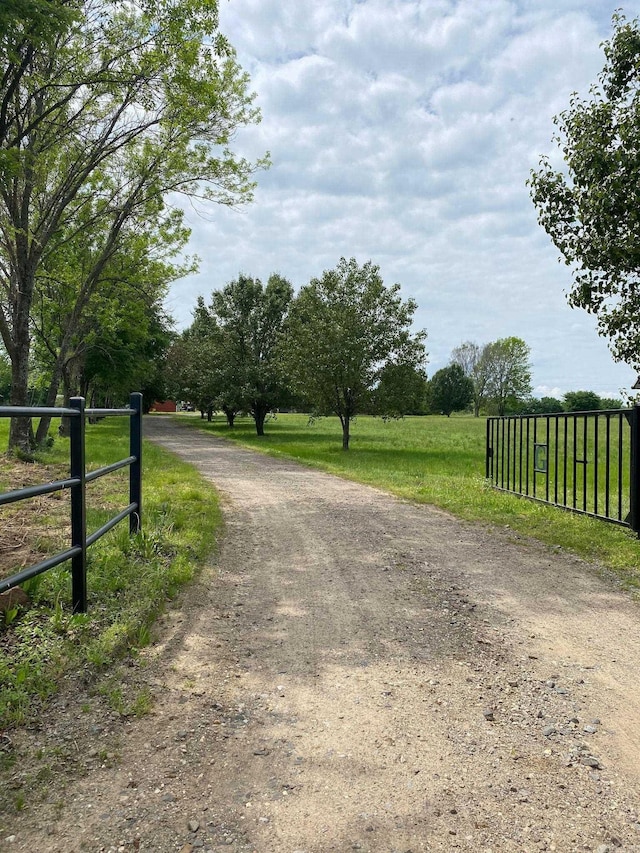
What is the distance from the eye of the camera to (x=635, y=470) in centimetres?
689

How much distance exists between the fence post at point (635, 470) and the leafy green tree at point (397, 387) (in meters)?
15.1

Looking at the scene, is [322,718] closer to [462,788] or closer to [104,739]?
[462,788]

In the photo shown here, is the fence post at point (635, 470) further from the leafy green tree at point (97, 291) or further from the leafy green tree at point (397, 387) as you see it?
the leafy green tree at point (397, 387)

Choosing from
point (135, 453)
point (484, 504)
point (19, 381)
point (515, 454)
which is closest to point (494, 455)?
point (515, 454)

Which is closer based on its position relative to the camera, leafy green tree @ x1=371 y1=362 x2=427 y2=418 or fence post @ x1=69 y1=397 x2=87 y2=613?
fence post @ x1=69 y1=397 x2=87 y2=613

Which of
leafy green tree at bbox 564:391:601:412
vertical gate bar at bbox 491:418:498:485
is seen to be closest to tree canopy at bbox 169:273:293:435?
vertical gate bar at bbox 491:418:498:485

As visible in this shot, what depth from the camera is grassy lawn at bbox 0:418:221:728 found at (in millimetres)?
3107

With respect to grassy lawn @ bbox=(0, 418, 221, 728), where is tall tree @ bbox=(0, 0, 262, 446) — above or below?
above

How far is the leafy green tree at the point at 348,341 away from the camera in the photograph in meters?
21.8

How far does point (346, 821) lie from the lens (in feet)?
6.82

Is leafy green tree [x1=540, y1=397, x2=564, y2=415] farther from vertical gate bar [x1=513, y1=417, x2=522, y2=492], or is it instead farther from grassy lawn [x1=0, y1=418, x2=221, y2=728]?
grassy lawn [x1=0, y1=418, x2=221, y2=728]

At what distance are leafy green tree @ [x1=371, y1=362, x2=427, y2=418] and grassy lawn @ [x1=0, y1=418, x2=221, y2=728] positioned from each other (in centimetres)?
1402

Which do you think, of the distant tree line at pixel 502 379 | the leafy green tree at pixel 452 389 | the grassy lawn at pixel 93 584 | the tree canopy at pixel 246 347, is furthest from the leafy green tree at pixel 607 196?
the leafy green tree at pixel 452 389

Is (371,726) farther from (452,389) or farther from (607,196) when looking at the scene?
(452,389)
